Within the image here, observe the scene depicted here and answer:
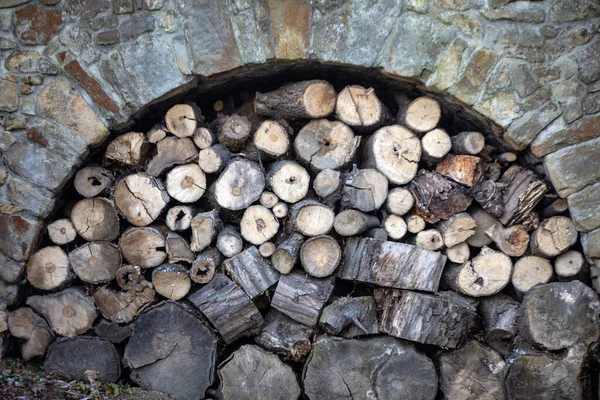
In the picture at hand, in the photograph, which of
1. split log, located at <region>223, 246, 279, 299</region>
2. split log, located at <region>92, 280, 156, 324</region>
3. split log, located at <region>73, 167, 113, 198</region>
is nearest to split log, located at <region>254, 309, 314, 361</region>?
split log, located at <region>223, 246, 279, 299</region>

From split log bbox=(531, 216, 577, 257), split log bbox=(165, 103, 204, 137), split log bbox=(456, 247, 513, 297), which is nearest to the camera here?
split log bbox=(531, 216, 577, 257)

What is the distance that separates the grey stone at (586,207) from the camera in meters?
3.57

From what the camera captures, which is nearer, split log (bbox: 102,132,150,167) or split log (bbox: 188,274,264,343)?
split log (bbox: 188,274,264,343)

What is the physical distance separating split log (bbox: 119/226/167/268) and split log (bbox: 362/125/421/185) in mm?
1672

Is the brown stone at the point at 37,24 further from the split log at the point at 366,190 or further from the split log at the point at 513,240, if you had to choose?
the split log at the point at 513,240

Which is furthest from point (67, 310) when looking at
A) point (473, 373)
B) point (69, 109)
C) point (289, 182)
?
point (473, 373)

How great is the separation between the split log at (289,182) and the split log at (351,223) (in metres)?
0.32

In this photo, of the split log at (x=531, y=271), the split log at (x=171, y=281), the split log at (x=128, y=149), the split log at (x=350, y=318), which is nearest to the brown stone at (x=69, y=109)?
the split log at (x=128, y=149)

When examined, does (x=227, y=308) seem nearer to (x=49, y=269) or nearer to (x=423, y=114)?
(x=49, y=269)

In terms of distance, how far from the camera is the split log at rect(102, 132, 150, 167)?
3.98 meters

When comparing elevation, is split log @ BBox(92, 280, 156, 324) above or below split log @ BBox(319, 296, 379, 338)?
above

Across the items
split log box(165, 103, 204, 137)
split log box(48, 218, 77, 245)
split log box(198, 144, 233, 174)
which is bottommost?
split log box(48, 218, 77, 245)

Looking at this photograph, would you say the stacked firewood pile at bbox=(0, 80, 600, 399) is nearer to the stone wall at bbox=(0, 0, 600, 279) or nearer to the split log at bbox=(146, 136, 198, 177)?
the split log at bbox=(146, 136, 198, 177)

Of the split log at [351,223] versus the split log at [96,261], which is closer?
the split log at [351,223]
